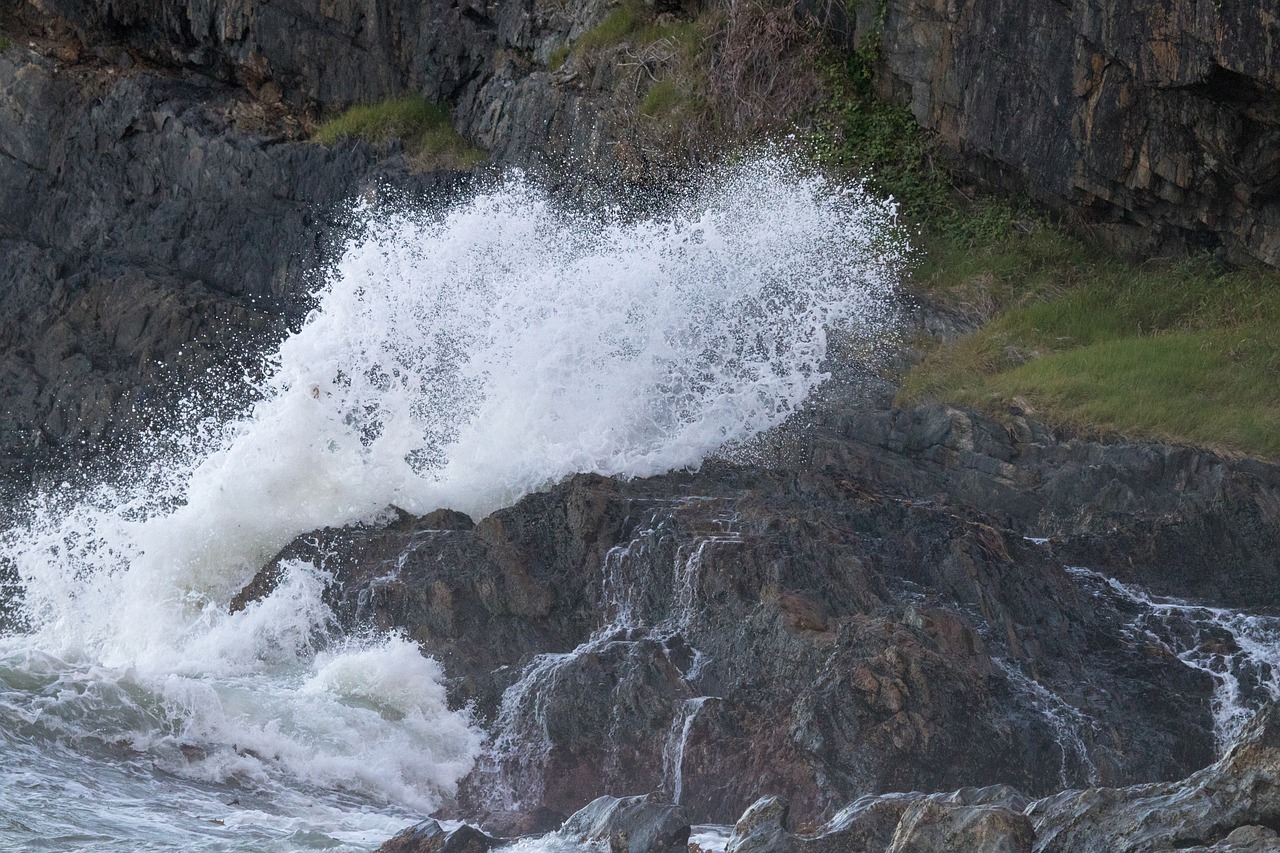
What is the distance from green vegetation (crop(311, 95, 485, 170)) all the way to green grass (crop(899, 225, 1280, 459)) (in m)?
5.61

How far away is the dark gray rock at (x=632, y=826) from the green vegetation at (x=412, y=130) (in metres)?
9.92

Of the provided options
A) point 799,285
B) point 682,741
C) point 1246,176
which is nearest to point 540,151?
point 799,285

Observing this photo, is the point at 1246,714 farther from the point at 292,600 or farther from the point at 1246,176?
the point at 292,600

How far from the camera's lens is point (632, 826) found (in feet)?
20.2

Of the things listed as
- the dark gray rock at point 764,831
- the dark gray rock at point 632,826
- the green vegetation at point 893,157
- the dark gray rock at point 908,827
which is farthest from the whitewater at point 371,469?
the dark gray rock at point 908,827

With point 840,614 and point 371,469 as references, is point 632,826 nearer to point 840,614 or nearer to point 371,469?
point 840,614

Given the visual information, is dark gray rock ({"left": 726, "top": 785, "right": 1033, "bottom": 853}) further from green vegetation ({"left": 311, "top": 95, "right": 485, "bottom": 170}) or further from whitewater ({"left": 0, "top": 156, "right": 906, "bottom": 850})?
green vegetation ({"left": 311, "top": 95, "right": 485, "bottom": 170})

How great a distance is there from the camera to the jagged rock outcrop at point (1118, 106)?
984cm

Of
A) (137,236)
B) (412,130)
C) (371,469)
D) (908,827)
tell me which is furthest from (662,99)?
(908,827)

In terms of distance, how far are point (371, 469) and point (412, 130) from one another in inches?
266

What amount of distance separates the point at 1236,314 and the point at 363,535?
6.62 meters

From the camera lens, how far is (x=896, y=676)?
6.95 m

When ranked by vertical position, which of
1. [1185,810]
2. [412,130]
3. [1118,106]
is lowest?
[1185,810]

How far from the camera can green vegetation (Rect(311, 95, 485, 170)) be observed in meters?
15.3
